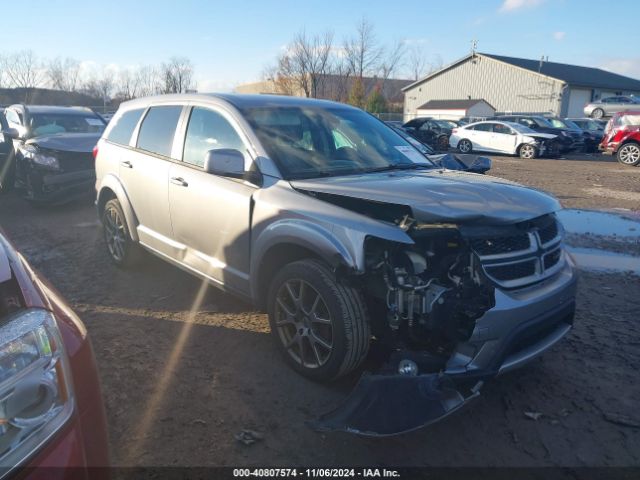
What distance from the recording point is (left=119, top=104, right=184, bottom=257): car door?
4.46 meters

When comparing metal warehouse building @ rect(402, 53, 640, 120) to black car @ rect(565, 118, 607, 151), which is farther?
metal warehouse building @ rect(402, 53, 640, 120)

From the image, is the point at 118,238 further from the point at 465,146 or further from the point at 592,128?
the point at 592,128

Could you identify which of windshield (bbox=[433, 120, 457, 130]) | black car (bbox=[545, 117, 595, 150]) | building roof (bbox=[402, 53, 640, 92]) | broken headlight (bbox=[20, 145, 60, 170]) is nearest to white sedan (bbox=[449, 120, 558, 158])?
black car (bbox=[545, 117, 595, 150])

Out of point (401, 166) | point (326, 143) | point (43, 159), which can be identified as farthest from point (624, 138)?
point (43, 159)

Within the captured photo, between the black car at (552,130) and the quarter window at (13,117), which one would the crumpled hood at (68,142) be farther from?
the black car at (552,130)

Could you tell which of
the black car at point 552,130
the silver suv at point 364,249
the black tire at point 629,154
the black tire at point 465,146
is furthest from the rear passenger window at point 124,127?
the black car at point 552,130

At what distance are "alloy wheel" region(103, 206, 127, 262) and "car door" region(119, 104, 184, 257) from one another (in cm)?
43

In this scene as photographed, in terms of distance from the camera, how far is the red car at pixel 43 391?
4.10ft

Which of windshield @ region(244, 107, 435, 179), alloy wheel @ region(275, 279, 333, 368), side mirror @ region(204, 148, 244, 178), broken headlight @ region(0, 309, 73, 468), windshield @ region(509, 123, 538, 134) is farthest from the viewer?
windshield @ region(509, 123, 538, 134)

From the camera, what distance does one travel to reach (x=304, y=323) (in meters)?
3.25

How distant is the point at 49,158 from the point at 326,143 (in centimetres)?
630

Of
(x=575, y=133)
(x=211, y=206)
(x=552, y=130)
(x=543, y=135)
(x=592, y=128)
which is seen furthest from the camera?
(x=592, y=128)

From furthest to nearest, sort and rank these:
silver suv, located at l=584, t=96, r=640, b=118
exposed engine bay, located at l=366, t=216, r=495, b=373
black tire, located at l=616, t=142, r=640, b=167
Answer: silver suv, located at l=584, t=96, r=640, b=118
black tire, located at l=616, t=142, r=640, b=167
exposed engine bay, located at l=366, t=216, r=495, b=373

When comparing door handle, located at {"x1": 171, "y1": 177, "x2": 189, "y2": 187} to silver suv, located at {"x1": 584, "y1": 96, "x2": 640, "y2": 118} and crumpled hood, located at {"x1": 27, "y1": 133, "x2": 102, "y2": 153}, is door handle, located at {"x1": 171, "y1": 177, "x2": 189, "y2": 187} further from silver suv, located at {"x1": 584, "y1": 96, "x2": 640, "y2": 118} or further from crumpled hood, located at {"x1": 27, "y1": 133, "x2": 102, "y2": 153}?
silver suv, located at {"x1": 584, "y1": 96, "x2": 640, "y2": 118}
